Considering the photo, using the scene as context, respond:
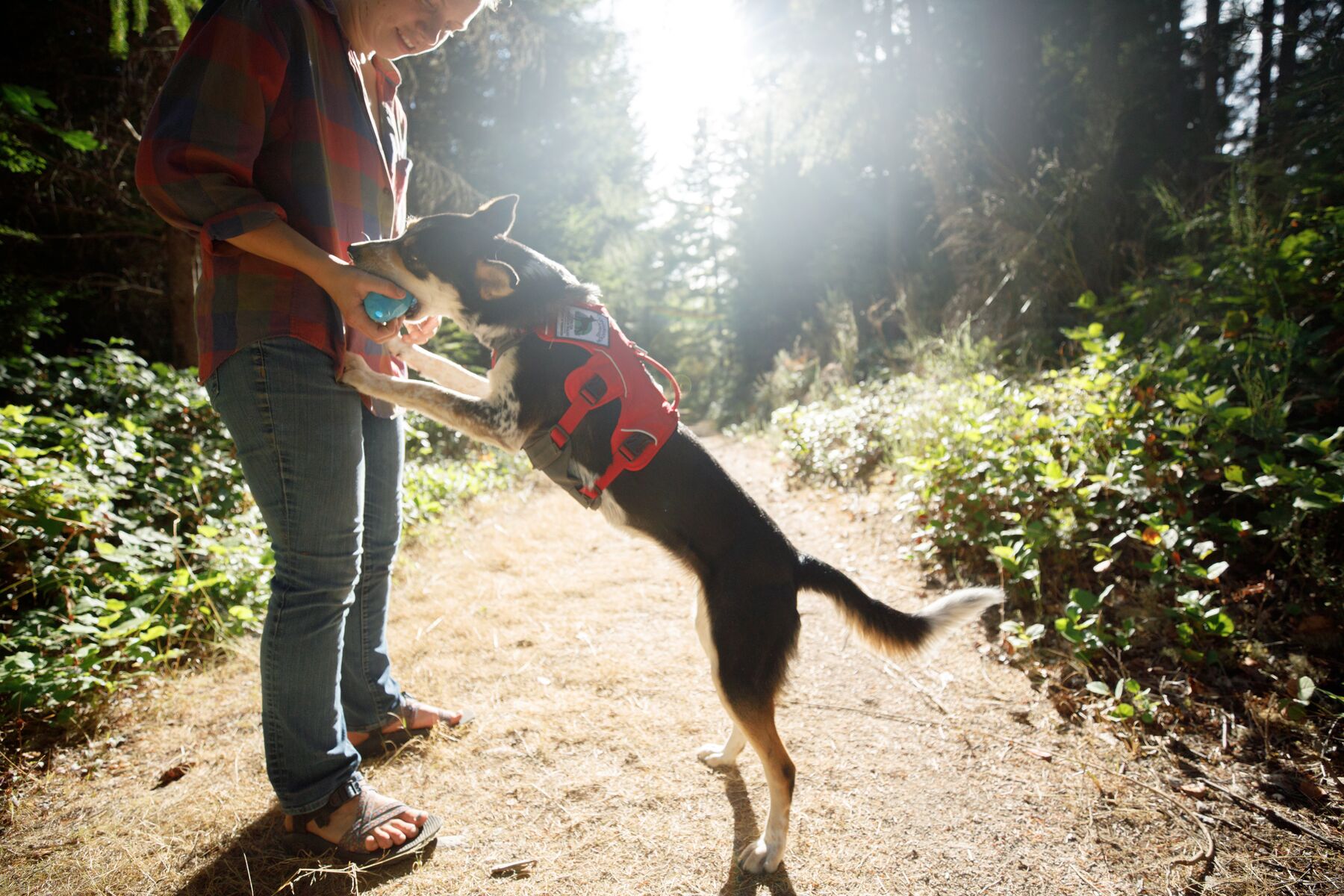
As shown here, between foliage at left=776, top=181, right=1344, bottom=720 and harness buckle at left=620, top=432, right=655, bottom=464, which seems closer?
harness buckle at left=620, top=432, right=655, bottom=464

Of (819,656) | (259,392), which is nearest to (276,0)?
(259,392)

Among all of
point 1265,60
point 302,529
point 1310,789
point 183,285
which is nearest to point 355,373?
point 302,529

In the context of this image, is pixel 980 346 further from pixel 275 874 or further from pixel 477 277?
pixel 275 874

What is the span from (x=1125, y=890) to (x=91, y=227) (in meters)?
9.24

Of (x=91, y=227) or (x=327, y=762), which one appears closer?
(x=327, y=762)

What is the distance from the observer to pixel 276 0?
5.23ft

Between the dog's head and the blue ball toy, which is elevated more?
the dog's head

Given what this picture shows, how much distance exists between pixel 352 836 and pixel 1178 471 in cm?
384

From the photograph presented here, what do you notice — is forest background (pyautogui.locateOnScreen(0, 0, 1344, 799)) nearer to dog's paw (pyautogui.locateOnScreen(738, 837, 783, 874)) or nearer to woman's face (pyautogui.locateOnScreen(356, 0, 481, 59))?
dog's paw (pyautogui.locateOnScreen(738, 837, 783, 874))

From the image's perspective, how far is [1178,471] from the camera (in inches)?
118

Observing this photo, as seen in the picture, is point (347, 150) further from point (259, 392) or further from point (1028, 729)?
point (1028, 729)

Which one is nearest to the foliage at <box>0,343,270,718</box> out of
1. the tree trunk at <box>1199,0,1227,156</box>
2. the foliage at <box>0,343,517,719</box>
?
the foliage at <box>0,343,517,719</box>

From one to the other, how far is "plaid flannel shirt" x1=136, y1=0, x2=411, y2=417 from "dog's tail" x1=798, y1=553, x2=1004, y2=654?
174cm

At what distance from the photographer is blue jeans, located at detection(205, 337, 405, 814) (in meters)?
1.66
